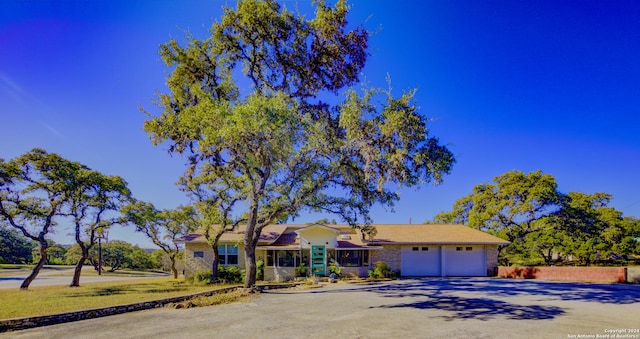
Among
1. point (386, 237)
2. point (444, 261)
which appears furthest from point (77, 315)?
point (444, 261)

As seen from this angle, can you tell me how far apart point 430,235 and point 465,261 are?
3038mm

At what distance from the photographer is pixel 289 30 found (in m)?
18.2

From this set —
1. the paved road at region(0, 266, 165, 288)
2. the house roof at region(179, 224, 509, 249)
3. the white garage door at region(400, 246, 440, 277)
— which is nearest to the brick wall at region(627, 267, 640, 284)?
the house roof at region(179, 224, 509, 249)

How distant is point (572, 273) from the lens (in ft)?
79.1

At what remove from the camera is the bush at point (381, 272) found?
26725 mm

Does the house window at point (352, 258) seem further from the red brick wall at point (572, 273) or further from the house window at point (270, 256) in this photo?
the red brick wall at point (572, 273)

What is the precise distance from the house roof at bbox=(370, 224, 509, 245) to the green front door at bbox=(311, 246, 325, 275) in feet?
13.0

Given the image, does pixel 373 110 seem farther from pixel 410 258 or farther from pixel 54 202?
pixel 54 202

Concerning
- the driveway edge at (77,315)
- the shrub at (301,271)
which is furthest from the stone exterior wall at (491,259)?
the driveway edge at (77,315)

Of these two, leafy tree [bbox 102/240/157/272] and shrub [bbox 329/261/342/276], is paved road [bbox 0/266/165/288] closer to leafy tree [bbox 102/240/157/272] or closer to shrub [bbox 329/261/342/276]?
leafy tree [bbox 102/240/157/272]

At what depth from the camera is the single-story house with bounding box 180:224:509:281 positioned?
2753cm

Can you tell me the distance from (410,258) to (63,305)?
72.1 feet

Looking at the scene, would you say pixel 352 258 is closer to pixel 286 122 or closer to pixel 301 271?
pixel 301 271

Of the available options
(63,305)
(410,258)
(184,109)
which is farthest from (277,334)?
(410,258)
